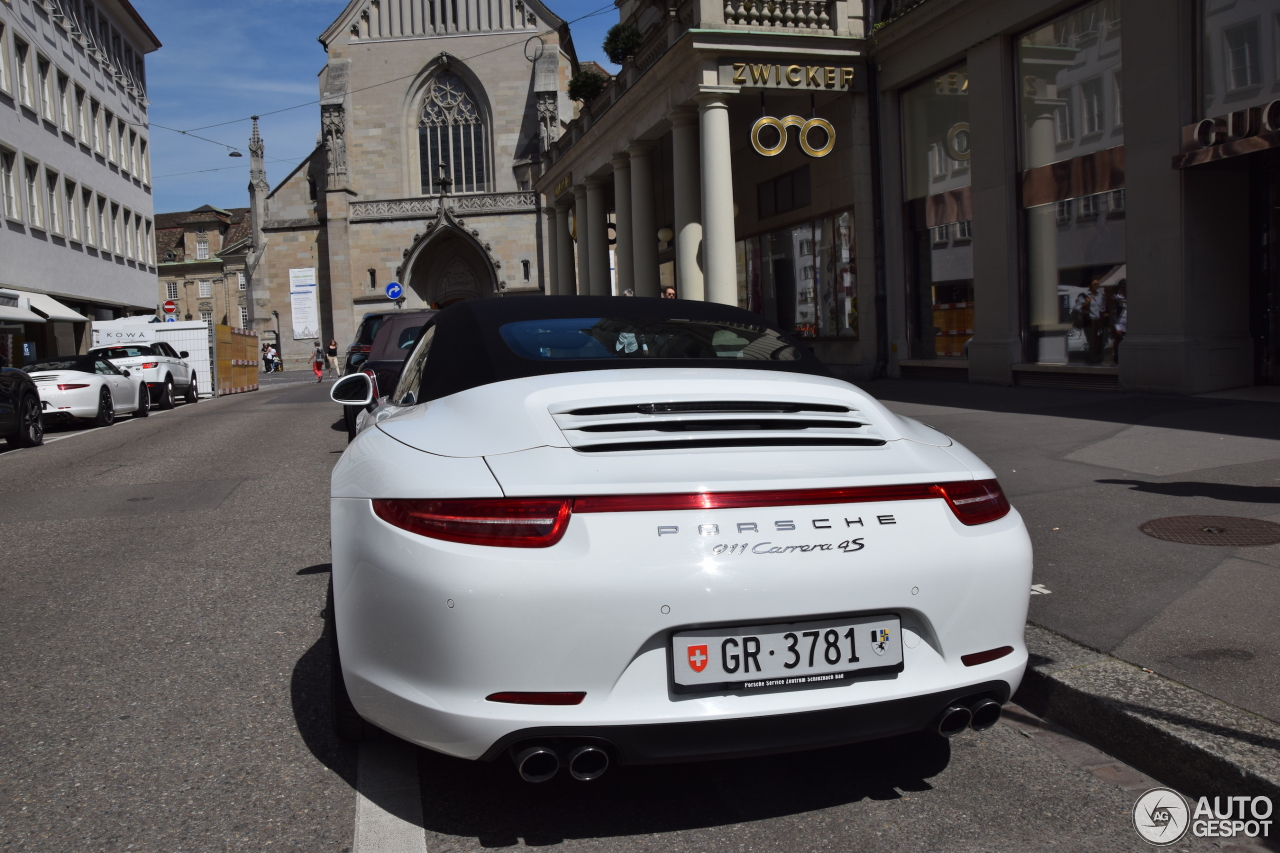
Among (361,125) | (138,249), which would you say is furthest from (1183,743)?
(361,125)

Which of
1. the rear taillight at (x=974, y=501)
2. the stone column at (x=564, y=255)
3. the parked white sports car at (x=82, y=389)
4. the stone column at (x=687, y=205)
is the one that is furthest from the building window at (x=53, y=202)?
the rear taillight at (x=974, y=501)

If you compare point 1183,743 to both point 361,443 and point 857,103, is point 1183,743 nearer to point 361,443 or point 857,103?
point 361,443

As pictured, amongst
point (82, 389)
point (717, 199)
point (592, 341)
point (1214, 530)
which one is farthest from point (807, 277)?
point (592, 341)

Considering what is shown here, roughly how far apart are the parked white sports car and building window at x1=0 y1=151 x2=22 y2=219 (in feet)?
49.4

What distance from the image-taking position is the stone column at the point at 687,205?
20.2m

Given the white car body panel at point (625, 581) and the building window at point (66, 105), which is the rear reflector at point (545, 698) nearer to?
the white car body panel at point (625, 581)

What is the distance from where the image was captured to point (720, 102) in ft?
61.9

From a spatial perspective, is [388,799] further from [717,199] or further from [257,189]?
[257,189]

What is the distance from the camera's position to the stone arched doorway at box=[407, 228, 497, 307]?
5534cm

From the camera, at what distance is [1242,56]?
37.8 ft

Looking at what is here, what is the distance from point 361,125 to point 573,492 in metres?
56.1

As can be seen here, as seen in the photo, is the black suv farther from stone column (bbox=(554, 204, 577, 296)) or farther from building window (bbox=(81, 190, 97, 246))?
building window (bbox=(81, 190, 97, 246))

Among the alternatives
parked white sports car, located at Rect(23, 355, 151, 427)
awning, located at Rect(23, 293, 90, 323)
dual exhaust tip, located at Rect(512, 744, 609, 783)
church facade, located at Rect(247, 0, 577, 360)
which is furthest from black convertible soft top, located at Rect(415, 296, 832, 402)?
church facade, located at Rect(247, 0, 577, 360)

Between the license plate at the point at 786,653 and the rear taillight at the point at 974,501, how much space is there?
0.37 m
